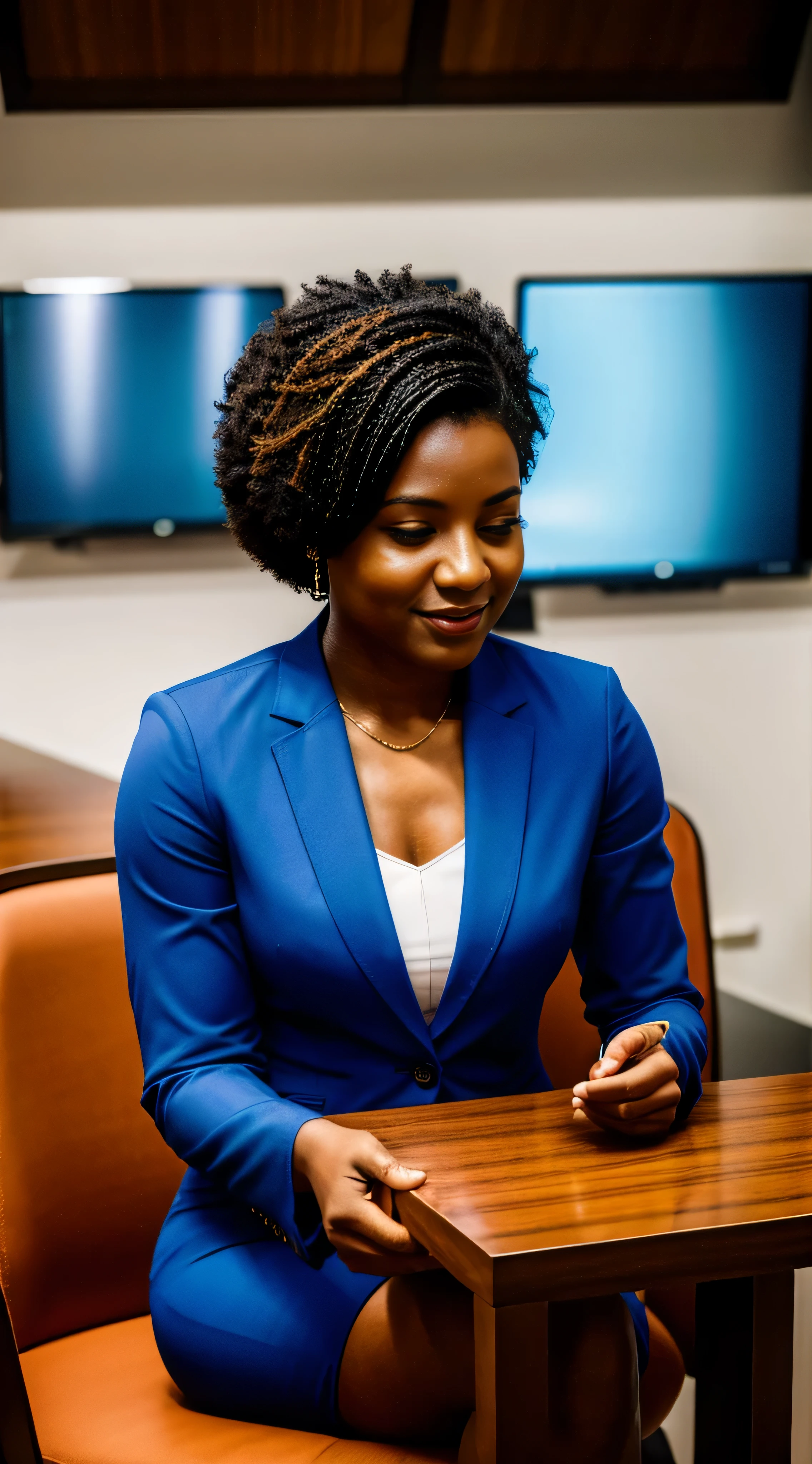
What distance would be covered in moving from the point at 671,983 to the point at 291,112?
7.37 feet

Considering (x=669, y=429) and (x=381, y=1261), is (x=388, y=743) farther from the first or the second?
(x=669, y=429)

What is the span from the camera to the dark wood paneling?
2020 millimetres

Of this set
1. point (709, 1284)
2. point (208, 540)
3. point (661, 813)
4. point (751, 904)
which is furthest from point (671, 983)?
point (751, 904)

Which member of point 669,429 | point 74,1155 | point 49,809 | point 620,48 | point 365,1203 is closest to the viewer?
point 365,1203

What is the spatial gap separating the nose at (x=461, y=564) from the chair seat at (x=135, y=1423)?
0.71m

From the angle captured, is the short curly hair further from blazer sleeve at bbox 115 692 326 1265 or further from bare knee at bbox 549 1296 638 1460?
bare knee at bbox 549 1296 638 1460

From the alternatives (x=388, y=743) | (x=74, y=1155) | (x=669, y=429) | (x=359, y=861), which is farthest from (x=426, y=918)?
(x=669, y=429)

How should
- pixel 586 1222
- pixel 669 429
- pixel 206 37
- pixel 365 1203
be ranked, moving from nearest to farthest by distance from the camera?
1. pixel 586 1222
2. pixel 365 1203
3. pixel 206 37
4. pixel 669 429

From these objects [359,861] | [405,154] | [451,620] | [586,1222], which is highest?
[405,154]

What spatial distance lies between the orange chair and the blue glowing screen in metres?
1.74

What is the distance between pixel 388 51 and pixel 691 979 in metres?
2.09

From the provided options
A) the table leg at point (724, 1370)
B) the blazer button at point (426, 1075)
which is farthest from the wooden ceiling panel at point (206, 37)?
the table leg at point (724, 1370)

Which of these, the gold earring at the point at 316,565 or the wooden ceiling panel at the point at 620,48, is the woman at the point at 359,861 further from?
the wooden ceiling panel at the point at 620,48

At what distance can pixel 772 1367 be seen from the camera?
0.95 metres
